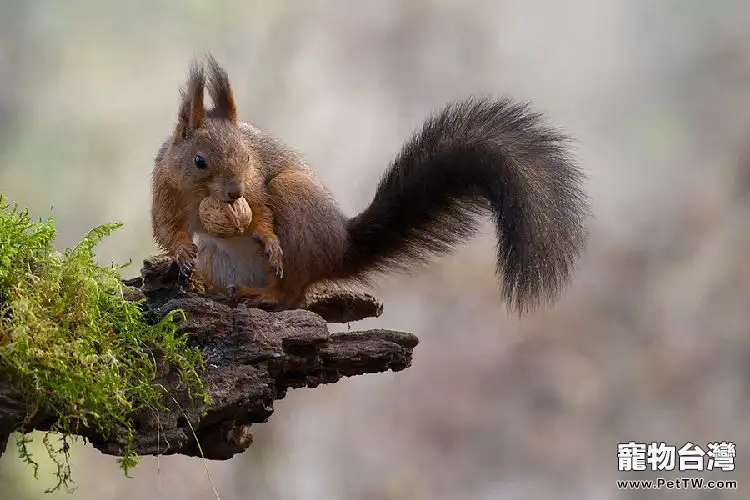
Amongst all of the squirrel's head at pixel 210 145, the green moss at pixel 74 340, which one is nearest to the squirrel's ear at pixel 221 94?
the squirrel's head at pixel 210 145

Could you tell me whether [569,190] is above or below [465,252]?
below

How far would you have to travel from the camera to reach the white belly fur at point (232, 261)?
212cm

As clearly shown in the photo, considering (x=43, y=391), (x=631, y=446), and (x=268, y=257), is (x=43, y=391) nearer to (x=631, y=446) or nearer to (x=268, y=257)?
(x=268, y=257)

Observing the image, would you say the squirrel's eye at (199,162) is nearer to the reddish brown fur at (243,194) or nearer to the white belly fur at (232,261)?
the reddish brown fur at (243,194)

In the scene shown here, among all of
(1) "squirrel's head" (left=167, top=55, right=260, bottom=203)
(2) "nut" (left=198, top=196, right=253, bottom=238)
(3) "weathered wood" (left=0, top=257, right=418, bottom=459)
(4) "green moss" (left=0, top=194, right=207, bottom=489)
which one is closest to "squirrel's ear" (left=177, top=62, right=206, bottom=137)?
(1) "squirrel's head" (left=167, top=55, right=260, bottom=203)

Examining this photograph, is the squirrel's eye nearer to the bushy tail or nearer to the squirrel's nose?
the squirrel's nose

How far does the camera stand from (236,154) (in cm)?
201

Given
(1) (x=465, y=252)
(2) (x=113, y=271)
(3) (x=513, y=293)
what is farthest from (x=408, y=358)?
(1) (x=465, y=252)

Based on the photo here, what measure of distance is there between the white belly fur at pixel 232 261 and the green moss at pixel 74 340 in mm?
524

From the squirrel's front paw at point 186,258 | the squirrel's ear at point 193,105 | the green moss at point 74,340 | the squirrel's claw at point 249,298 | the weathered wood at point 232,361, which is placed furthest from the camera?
the squirrel's ear at point 193,105

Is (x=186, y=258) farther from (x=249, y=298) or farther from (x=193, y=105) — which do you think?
(x=193, y=105)

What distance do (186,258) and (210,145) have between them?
0.30 meters

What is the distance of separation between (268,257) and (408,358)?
419 mm

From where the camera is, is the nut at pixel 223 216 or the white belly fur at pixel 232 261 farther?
the white belly fur at pixel 232 261
